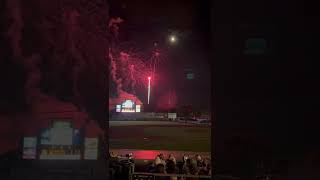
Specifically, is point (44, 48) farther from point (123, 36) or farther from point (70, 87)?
point (123, 36)

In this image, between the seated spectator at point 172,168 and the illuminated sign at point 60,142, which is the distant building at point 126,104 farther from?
the illuminated sign at point 60,142

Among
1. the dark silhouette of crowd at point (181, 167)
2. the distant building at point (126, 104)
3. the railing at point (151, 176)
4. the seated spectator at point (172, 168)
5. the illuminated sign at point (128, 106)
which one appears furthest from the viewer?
the illuminated sign at point (128, 106)

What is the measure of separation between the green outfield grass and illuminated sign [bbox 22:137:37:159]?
8109 millimetres

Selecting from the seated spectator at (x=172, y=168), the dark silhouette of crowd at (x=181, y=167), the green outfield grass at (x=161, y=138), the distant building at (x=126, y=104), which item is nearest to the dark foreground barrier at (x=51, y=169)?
the dark silhouette of crowd at (x=181, y=167)

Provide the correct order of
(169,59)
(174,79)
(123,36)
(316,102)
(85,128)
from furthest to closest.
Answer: (174,79), (169,59), (123,36), (85,128), (316,102)

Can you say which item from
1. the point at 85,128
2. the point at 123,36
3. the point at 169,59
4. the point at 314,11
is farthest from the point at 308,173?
the point at 169,59

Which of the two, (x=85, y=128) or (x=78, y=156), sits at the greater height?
(x=85, y=128)

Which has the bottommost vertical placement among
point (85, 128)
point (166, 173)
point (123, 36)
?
point (166, 173)

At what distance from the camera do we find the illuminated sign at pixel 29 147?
6.07 meters

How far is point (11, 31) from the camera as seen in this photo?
6090 millimetres

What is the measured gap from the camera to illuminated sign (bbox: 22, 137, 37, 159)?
607cm

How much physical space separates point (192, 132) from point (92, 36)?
1195cm

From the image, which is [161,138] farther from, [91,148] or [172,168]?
[91,148]

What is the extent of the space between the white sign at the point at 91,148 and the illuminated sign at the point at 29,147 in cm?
70
